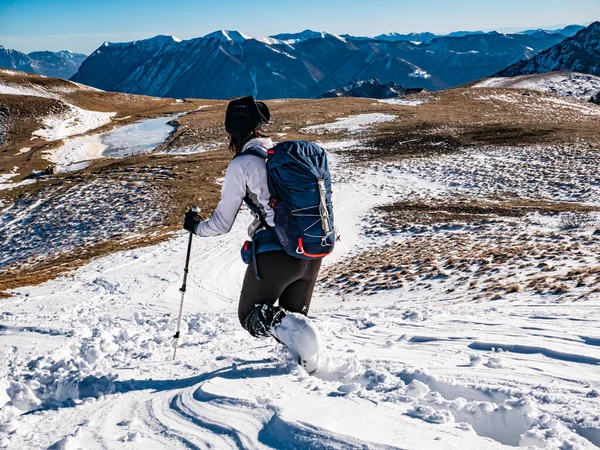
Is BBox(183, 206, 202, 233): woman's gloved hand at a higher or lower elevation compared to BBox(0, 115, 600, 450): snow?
higher

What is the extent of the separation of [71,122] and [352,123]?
126ft

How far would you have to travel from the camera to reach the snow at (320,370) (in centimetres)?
342

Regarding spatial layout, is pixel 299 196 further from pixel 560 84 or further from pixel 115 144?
pixel 560 84

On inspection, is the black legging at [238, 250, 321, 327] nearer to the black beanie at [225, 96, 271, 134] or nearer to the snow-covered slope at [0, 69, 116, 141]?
the black beanie at [225, 96, 271, 134]

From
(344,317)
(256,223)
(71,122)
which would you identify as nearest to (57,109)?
(71,122)

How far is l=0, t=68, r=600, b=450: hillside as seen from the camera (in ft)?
11.7

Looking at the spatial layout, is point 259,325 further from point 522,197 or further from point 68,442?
point 522,197

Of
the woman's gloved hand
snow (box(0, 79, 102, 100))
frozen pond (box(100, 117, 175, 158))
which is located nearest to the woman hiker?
the woman's gloved hand

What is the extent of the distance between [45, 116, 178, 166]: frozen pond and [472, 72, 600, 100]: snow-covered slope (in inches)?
2528

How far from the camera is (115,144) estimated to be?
1991 inches

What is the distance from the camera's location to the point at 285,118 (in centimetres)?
5603

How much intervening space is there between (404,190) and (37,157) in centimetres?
3531

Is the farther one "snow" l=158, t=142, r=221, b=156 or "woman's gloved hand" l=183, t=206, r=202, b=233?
"snow" l=158, t=142, r=221, b=156

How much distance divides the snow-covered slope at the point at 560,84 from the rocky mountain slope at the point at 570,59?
90.4 meters
